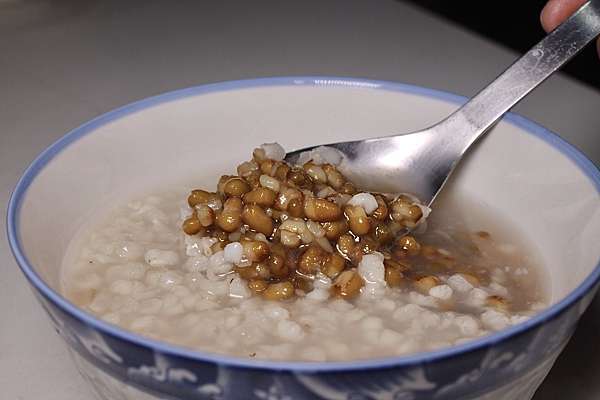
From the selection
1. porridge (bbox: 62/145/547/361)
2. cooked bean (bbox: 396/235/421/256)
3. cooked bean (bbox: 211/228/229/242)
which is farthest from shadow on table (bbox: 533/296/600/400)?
cooked bean (bbox: 211/228/229/242)

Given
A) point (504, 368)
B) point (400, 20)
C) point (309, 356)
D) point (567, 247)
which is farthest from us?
point (400, 20)

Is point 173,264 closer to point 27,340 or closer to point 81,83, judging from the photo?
point 27,340

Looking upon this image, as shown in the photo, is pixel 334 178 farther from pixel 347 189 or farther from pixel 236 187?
pixel 236 187

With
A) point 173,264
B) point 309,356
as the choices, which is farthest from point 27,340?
point 309,356

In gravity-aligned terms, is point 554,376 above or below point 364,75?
below

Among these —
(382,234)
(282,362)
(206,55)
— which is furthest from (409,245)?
(206,55)

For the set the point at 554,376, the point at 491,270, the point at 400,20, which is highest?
the point at 400,20

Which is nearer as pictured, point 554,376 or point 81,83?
point 554,376
